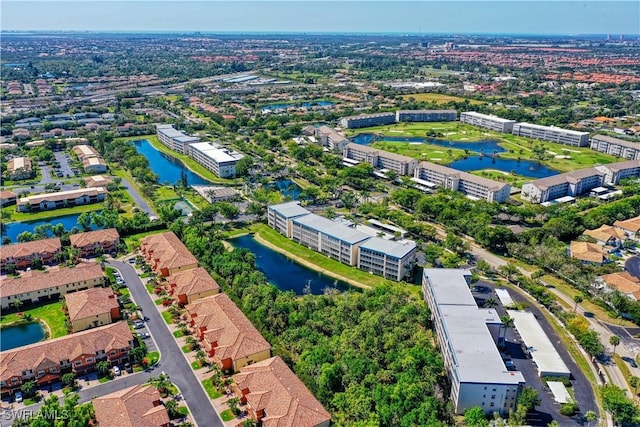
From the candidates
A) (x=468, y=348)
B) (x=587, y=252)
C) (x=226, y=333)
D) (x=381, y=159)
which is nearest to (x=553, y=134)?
(x=381, y=159)

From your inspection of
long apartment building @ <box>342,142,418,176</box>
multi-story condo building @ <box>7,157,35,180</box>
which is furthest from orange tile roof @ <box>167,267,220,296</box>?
multi-story condo building @ <box>7,157,35,180</box>

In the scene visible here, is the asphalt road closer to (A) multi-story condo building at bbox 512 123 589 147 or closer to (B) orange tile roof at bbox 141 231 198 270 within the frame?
(B) orange tile roof at bbox 141 231 198 270

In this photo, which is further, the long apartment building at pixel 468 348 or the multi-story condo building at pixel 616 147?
the multi-story condo building at pixel 616 147

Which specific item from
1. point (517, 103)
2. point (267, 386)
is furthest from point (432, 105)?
point (267, 386)

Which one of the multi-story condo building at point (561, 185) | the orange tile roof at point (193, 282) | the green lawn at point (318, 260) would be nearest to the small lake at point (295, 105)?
the green lawn at point (318, 260)

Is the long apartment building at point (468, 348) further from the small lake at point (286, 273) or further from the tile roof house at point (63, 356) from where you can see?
the tile roof house at point (63, 356)

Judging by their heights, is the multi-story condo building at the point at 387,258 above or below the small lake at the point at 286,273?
above
